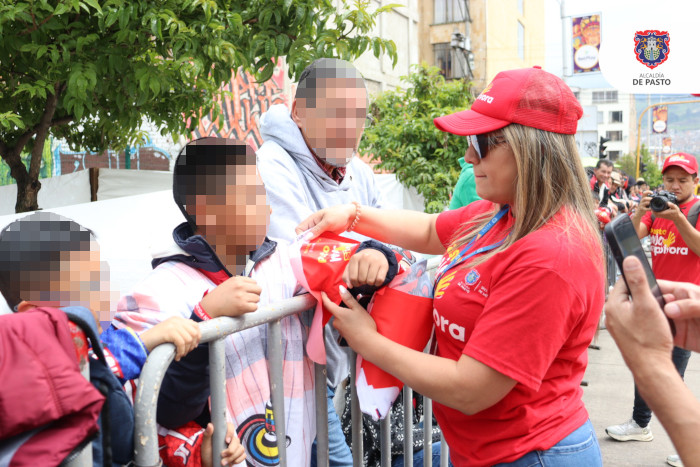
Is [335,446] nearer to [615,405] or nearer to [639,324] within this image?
[639,324]

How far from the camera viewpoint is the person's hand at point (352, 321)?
68.9 inches

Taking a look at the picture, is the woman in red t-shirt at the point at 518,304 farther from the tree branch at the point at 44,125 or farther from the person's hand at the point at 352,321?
the tree branch at the point at 44,125

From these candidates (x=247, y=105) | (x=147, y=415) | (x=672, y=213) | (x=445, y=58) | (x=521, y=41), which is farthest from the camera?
(x=521, y=41)

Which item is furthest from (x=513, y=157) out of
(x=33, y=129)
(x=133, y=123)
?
(x=33, y=129)

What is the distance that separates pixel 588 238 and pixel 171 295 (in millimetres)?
1148

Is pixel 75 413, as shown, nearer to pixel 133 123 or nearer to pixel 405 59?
pixel 133 123

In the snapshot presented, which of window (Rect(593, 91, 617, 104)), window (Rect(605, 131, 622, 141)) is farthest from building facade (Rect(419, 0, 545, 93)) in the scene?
window (Rect(593, 91, 617, 104))

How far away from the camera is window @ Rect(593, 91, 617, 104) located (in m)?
112

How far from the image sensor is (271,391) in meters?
1.81

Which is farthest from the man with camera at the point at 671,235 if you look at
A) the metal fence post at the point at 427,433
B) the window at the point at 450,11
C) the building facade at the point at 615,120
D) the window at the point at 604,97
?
the window at the point at 604,97

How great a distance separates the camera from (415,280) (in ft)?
5.93

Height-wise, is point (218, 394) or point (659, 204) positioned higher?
point (659, 204)

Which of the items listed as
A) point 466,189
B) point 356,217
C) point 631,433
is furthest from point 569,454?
point 631,433

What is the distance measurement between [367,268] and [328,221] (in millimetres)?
392
